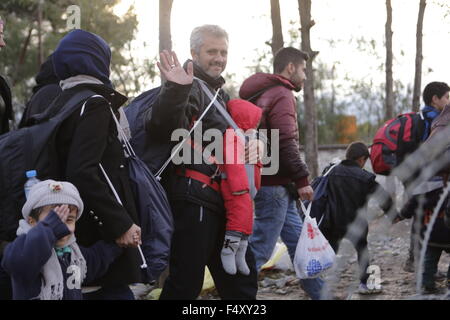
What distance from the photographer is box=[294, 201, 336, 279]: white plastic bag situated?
4.12 metres

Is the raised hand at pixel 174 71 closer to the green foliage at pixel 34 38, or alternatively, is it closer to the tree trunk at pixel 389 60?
the tree trunk at pixel 389 60

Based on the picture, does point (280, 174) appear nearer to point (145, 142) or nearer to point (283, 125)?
point (283, 125)

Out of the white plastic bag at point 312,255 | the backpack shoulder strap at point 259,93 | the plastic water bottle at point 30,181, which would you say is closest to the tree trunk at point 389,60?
the backpack shoulder strap at point 259,93

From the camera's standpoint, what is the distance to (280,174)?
4.48 meters

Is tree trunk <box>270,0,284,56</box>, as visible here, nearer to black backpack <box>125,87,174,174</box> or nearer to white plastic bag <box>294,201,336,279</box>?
white plastic bag <box>294,201,336,279</box>

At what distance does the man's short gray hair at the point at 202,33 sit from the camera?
12.0 feet

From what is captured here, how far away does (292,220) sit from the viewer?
4.71 m

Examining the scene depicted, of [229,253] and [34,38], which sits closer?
[229,253]

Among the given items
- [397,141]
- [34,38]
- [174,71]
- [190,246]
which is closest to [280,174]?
[190,246]

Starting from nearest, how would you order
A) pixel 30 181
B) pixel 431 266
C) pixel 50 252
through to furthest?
pixel 50 252, pixel 30 181, pixel 431 266

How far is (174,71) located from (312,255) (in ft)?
5.29

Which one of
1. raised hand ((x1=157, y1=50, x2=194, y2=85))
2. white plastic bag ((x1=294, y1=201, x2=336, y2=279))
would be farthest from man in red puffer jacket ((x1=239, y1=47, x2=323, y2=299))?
raised hand ((x1=157, y1=50, x2=194, y2=85))

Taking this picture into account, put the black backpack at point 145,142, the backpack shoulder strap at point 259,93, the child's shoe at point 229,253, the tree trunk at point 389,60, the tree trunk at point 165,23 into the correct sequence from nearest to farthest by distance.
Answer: the black backpack at point 145,142, the child's shoe at point 229,253, the backpack shoulder strap at point 259,93, the tree trunk at point 165,23, the tree trunk at point 389,60
